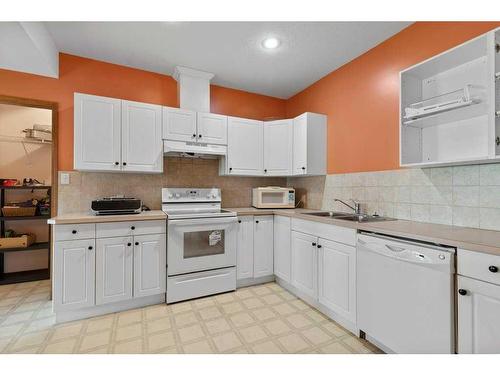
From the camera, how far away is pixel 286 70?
2.93 metres

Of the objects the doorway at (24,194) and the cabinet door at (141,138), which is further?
the doorway at (24,194)

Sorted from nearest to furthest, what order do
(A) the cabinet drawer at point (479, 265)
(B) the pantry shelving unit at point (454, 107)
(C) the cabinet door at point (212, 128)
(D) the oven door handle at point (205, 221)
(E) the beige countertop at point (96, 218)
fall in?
(A) the cabinet drawer at point (479, 265) → (B) the pantry shelving unit at point (454, 107) → (E) the beige countertop at point (96, 218) → (D) the oven door handle at point (205, 221) → (C) the cabinet door at point (212, 128)

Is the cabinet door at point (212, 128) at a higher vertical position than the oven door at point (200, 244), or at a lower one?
higher

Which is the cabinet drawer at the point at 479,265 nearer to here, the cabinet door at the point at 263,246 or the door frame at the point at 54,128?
the cabinet door at the point at 263,246

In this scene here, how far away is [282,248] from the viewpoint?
277 centimetres

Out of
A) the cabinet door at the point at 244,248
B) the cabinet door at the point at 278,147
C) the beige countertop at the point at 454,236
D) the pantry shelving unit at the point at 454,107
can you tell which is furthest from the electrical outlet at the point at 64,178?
the pantry shelving unit at the point at 454,107

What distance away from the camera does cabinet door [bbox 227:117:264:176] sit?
306 cm

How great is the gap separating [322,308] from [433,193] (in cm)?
134

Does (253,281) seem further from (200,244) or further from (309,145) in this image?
(309,145)

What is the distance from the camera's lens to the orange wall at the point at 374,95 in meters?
1.93

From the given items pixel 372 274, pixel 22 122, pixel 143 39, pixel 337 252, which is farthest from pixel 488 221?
pixel 22 122

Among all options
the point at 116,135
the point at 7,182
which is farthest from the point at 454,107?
the point at 7,182

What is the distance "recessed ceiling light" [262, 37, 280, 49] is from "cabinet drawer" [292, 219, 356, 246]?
1.76 metres

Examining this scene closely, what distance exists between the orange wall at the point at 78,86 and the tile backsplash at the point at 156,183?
26cm
